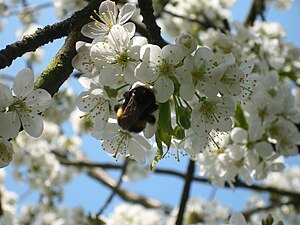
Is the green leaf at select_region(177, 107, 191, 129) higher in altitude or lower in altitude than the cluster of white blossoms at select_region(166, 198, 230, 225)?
lower

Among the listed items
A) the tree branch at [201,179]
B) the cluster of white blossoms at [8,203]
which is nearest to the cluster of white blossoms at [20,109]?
the tree branch at [201,179]

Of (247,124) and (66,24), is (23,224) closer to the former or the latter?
(247,124)

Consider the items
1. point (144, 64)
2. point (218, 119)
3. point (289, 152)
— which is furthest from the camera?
point (289, 152)

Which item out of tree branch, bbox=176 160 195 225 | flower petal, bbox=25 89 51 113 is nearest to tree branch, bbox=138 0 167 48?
flower petal, bbox=25 89 51 113

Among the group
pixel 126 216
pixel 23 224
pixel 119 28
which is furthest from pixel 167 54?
pixel 23 224

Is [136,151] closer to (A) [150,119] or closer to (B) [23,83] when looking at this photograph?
(A) [150,119]

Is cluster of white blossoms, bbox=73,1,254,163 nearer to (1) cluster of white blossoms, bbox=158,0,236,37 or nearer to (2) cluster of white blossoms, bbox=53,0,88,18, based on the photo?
(1) cluster of white blossoms, bbox=158,0,236,37
